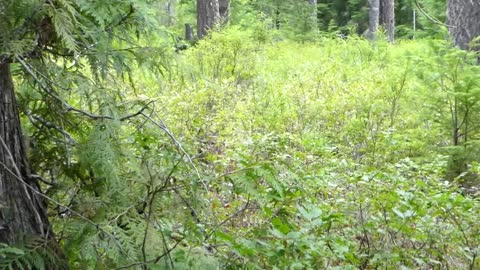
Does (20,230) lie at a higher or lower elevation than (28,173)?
lower

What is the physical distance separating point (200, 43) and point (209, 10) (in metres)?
3.19

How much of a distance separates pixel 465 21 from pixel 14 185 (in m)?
5.99

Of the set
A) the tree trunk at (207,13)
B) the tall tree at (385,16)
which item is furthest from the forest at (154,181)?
the tall tree at (385,16)

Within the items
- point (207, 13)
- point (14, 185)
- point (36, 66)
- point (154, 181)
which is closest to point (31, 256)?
point (14, 185)

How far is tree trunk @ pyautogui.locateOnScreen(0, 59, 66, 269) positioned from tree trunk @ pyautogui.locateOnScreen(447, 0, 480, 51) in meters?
5.73

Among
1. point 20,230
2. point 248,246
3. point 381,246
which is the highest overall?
point 20,230

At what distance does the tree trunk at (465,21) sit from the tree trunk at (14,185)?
5.73 meters

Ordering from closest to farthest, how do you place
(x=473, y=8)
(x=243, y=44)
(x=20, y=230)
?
(x=20, y=230) → (x=473, y=8) → (x=243, y=44)

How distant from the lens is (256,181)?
2.31m

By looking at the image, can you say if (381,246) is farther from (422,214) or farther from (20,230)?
(20,230)

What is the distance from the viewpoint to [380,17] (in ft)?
54.8

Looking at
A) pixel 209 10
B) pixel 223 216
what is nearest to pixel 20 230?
pixel 223 216

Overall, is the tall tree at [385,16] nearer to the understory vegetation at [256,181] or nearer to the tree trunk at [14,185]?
the understory vegetation at [256,181]

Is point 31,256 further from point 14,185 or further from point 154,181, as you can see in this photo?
point 154,181
